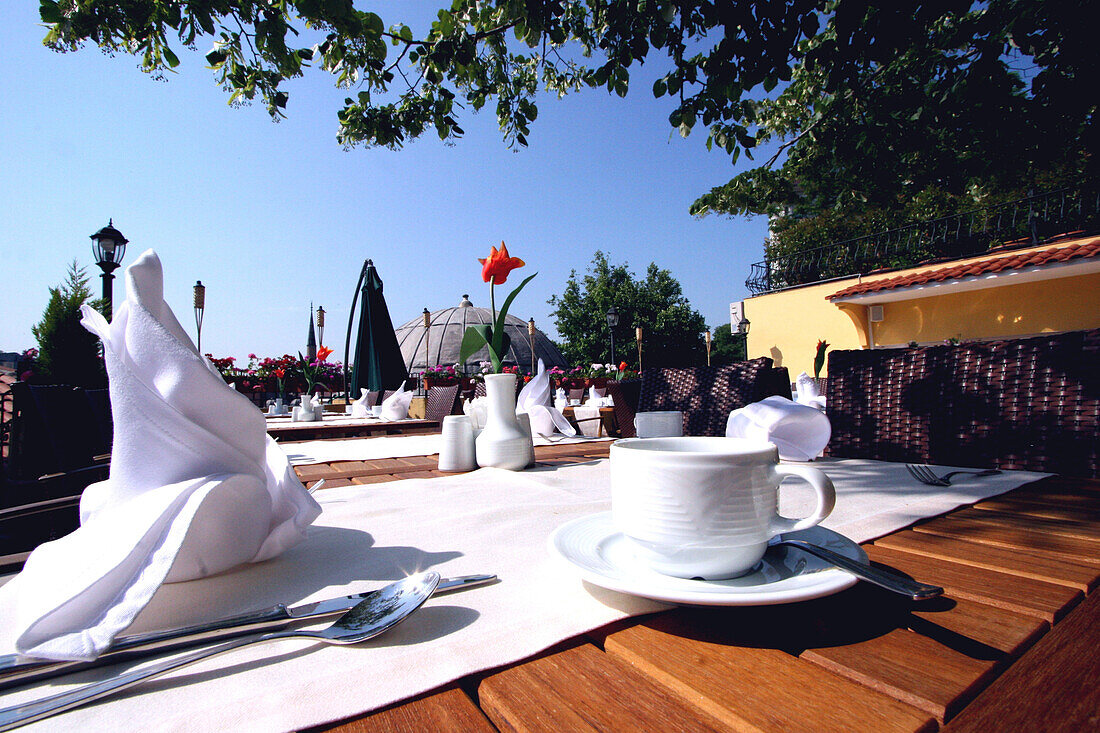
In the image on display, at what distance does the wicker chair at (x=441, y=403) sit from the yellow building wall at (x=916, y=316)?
9.56 meters

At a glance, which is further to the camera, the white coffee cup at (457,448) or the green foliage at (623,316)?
the green foliage at (623,316)

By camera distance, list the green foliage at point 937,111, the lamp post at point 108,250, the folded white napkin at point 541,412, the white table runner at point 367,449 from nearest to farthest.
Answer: the white table runner at point 367,449, the folded white napkin at point 541,412, the green foliage at point 937,111, the lamp post at point 108,250

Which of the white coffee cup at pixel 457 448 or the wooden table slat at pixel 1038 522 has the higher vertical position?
the white coffee cup at pixel 457 448

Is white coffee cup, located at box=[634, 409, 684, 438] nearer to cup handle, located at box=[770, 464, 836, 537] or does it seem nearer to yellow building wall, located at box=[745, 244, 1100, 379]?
cup handle, located at box=[770, 464, 836, 537]

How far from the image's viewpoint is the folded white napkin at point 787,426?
1278 millimetres

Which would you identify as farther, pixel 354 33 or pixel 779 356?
pixel 779 356

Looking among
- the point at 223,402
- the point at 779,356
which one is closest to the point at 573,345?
the point at 779,356

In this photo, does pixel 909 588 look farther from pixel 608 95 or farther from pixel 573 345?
pixel 573 345

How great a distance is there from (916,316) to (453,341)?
19.9 m

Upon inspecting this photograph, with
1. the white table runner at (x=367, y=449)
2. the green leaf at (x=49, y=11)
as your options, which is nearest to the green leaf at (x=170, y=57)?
the green leaf at (x=49, y=11)

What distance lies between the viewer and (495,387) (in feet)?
4.57

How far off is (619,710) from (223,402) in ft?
2.04

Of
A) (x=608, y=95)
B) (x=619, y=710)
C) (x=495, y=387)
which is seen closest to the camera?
(x=619, y=710)

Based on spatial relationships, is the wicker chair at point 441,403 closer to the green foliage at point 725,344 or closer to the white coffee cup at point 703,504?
the white coffee cup at point 703,504
